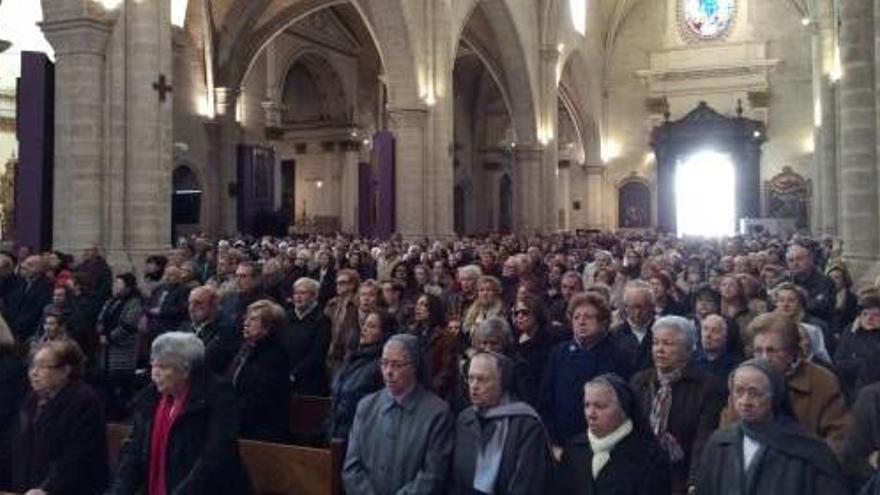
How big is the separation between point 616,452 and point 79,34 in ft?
37.8

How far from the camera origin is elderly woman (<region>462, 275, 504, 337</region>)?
7.38 meters

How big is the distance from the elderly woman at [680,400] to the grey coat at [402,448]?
110cm

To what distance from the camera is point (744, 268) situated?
10766mm

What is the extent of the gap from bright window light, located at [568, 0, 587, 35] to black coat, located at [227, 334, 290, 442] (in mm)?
32382

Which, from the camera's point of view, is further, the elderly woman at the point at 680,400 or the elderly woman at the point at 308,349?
the elderly woman at the point at 308,349

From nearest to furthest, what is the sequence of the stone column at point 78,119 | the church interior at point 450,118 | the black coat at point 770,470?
the black coat at point 770,470, the stone column at point 78,119, the church interior at point 450,118

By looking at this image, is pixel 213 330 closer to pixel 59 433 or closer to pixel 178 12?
pixel 59 433

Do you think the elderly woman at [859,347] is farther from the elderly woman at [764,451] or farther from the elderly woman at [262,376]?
the elderly woman at [262,376]

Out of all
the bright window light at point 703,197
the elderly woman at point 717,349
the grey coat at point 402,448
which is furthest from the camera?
the bright window light at point 703,197

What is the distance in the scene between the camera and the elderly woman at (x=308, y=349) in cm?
718

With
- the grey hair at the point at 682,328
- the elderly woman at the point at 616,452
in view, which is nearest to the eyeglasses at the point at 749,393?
the elderly woman at the point at 616,452

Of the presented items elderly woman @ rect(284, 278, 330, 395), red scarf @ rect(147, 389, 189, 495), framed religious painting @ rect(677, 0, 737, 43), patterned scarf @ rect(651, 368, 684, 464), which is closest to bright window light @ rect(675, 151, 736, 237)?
framed religious painting @ rect(677, 0, 737, 43)

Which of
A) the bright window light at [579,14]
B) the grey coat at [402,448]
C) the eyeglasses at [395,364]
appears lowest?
the grey coat at [402,448]

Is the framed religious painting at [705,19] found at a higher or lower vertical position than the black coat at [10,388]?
higher
